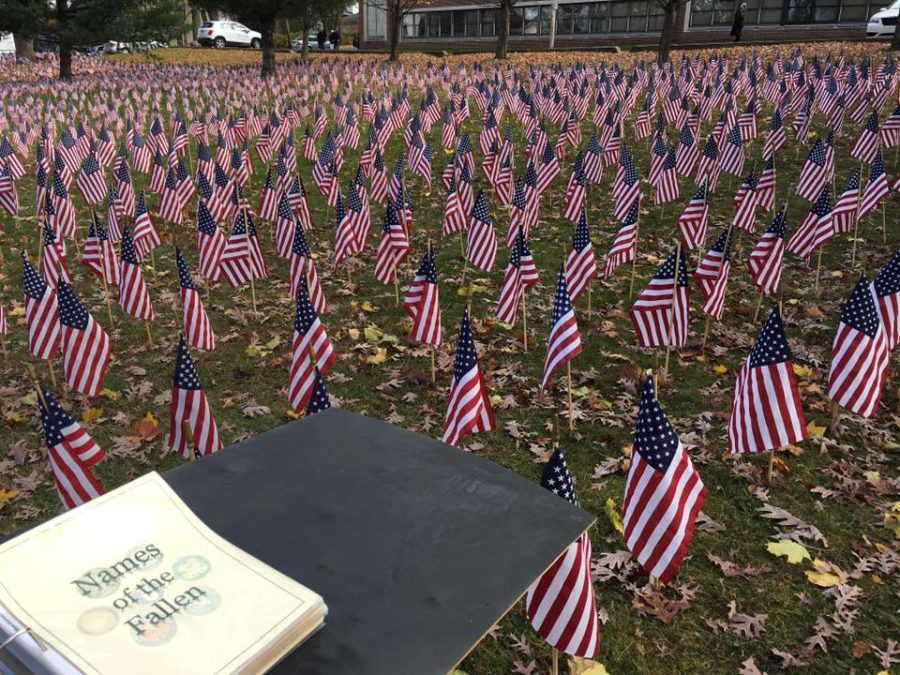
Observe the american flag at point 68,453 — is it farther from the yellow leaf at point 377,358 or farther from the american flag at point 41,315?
the yellow leaf at point 377,358

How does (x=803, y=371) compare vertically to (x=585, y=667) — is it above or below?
above

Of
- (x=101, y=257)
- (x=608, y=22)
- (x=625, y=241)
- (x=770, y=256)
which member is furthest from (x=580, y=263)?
(x=608, y=22)

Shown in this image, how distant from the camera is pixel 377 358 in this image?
7.02 meters

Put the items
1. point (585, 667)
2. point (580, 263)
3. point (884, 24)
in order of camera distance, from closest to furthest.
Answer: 1. point (585, 667)
2. point (580, 263)
3. point (884, 24)

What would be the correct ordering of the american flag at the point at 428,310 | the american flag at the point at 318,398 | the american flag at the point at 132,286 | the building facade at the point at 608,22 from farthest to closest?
the building facade at the point at 608,22 < the american flag at the point at 132,286 < the american flag at the point at 428,310 < the american flag at the point at 318,398

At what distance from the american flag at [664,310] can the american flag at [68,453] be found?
449 cm

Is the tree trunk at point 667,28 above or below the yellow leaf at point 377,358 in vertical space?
above

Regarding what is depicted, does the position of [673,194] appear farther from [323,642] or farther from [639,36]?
[639,36]

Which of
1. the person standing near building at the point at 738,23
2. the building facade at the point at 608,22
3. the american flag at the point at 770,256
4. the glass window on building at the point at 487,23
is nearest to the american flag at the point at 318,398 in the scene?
the american flag at the point at 770,256

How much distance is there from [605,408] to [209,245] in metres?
5.22

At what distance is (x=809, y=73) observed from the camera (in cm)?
1938

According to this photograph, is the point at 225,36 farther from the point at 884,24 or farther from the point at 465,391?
the point at 465,391

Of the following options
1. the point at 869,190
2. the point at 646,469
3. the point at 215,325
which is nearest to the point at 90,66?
the point at 215,325

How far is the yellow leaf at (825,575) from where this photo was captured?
411 cm
